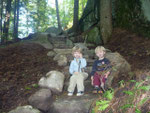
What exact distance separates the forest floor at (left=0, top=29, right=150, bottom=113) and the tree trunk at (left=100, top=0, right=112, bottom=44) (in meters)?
0.44


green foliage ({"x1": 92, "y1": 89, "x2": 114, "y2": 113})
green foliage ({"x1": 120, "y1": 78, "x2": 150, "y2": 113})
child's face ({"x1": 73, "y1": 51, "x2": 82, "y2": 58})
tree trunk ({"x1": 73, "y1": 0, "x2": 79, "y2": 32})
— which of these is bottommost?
green foliage ({"x1": 92, "y1": 89, "x2": 114, "y2": 113})

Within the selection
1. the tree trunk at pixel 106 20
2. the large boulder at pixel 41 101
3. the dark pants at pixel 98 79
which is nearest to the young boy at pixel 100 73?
the dark pants at pixel 98 79

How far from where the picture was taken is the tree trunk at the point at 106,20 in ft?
27.5

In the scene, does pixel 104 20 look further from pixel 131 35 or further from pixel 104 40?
pixel 131 35

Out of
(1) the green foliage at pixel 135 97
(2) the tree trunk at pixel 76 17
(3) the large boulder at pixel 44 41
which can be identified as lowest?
(1) the green foliage at pixel 135 97

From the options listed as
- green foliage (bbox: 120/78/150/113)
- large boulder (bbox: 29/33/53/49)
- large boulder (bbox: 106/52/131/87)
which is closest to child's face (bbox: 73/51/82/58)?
large boulder (bbox: 106/52/131/87)

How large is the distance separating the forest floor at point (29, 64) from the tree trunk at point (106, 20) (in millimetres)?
441

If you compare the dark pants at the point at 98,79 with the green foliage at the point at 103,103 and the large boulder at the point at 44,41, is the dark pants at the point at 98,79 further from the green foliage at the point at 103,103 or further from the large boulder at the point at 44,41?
the large boulder at the point at 44,41

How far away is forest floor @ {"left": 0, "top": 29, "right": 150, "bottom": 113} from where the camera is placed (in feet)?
12.6

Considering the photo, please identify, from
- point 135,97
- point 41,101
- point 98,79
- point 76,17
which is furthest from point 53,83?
point 76,17

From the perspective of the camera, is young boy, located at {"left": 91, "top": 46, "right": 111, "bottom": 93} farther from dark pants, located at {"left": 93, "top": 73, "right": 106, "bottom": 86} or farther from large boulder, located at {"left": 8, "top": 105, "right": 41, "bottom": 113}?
large boulder, located at {"left": 8, "top": 105, "right": 41, "bottom": 113}

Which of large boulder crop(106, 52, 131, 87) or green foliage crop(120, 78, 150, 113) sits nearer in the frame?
green foliage crop(120, 78, 150, 113)

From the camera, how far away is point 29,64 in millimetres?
5621

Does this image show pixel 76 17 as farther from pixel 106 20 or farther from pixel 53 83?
pixel 53 83
